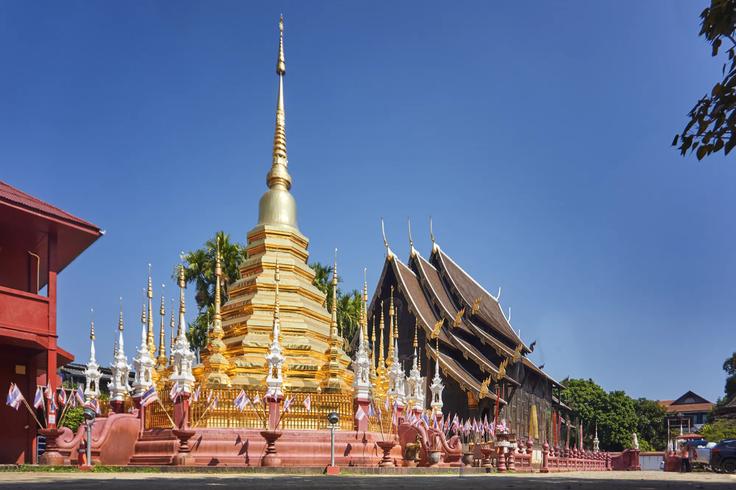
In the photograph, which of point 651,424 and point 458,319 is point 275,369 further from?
point 651,424

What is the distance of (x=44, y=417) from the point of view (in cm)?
1739

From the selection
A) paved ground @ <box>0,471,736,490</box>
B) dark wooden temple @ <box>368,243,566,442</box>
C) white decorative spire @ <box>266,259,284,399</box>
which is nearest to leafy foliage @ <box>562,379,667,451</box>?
dark wooden temple @ <box>368,243,566,442</box>

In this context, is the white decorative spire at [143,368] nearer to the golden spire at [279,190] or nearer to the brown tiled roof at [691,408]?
the golden spire at [279,190]

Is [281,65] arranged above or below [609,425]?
above

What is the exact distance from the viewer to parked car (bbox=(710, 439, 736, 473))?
85.0 ft

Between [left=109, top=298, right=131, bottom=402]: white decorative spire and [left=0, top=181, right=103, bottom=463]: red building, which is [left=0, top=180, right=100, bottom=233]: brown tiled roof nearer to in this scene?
[left=0, top=181, right=103, bottom=463]: red building

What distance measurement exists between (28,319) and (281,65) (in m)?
14.5

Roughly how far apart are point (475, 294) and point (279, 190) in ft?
61.7

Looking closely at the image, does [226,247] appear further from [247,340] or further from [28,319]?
[28,319]

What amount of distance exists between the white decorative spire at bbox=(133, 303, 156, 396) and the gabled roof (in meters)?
19.9

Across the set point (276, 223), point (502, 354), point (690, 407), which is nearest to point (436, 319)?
point (502, 354)

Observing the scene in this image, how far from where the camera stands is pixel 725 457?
26109 mm

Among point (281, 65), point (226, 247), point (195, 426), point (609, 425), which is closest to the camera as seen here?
point (195, 426)

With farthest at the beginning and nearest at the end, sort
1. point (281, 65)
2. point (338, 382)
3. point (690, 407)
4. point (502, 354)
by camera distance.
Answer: point (690, 407)
point (502, 354)
point (281, 65)
point (338, 382)
